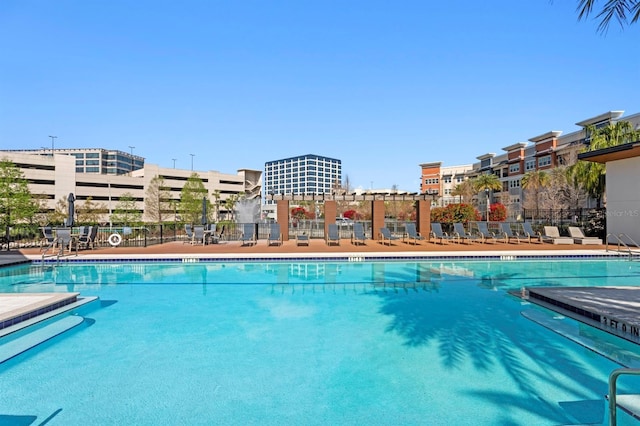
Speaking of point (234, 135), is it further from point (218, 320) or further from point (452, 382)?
point (452, 382)

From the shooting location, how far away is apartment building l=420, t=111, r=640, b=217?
35.7 metres

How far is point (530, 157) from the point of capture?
4772 cm

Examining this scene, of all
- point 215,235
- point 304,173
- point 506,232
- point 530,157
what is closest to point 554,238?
point 506,232

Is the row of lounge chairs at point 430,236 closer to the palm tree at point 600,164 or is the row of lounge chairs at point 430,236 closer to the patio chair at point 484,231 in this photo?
the patio chair at point 484,231

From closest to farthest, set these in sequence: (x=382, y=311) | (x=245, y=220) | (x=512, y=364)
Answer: (x=512, y=364)
(x=382, y=311)
(x=245, y=220)

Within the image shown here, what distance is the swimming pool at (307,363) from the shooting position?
3.42 meters

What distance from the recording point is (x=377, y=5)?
47.2ft

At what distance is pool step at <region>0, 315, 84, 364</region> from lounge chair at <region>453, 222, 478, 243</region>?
49.2ft

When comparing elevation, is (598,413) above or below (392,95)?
below

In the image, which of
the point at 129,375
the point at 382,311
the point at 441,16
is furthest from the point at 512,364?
the point at 441,16

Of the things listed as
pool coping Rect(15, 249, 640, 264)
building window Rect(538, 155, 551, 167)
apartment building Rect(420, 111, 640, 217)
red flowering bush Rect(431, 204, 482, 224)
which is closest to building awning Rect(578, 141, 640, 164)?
pool coping Rect(15, 249, 640, 264)

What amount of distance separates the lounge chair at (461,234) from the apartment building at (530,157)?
16150mm

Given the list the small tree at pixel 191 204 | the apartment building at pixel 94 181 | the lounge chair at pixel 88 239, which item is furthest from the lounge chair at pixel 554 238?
the apartment building at pixel 94 181

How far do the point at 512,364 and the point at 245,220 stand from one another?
66.3 feet
